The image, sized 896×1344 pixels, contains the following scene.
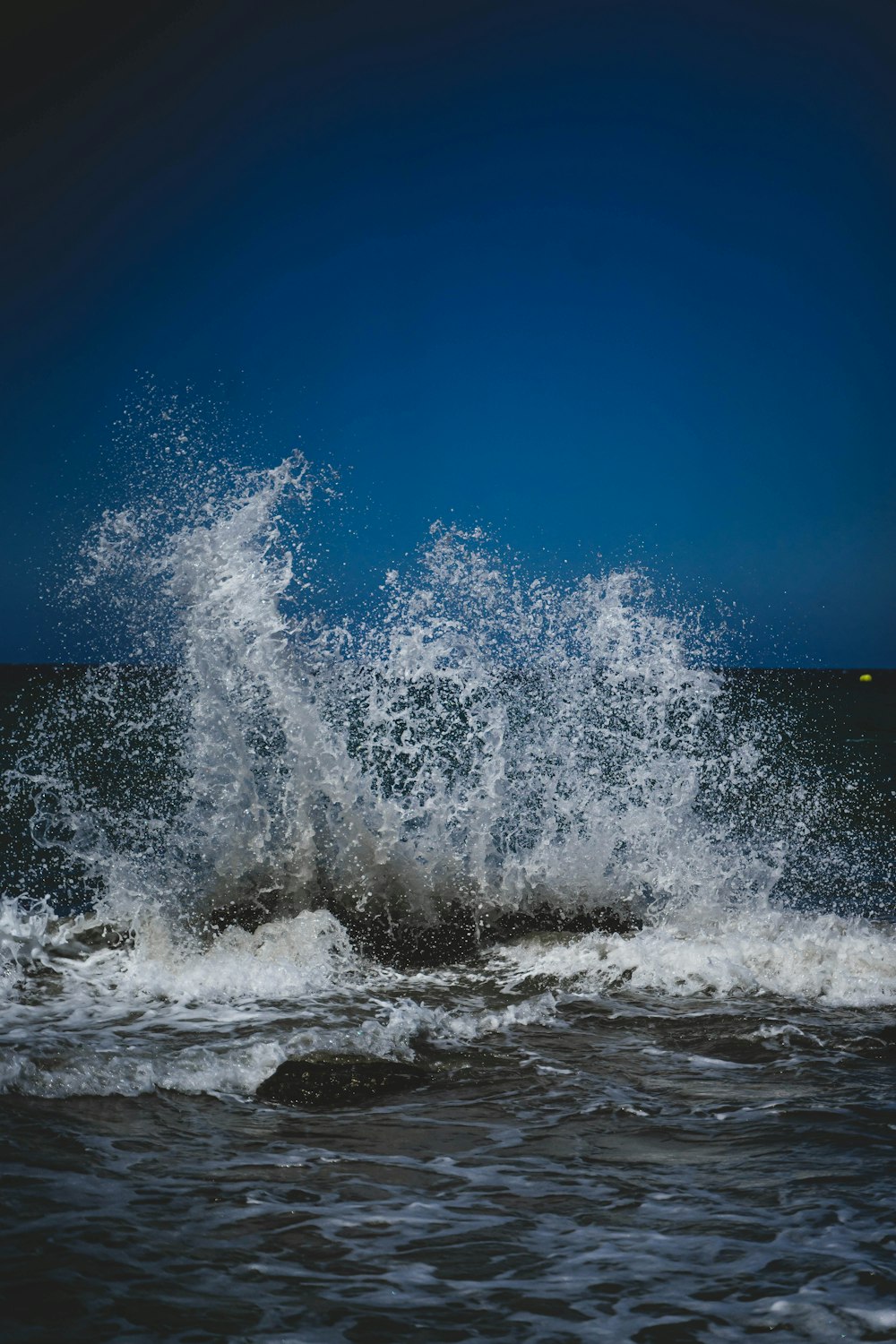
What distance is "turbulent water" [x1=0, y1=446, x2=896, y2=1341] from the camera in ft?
10.7

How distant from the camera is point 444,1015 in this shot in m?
6.13

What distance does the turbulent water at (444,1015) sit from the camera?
325 cm

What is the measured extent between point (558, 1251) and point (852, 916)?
668 cm

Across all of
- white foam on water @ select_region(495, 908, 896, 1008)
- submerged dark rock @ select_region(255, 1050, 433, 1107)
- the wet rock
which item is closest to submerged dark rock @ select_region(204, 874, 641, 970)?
the wet rock

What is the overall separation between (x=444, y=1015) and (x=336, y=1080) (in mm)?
1255

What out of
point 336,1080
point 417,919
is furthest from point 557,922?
point 336,1080

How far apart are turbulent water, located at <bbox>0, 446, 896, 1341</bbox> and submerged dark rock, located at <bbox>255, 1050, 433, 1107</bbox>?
0.35 feet

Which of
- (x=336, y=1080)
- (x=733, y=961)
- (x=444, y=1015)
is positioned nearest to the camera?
(x=336, y=1080)

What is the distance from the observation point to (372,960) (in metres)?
7.68

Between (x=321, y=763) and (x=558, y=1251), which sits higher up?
(x=321, y=763)

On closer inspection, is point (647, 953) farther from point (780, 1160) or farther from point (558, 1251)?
point (558, 1251)

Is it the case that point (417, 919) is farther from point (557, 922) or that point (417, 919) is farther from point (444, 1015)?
point (444, 1015)

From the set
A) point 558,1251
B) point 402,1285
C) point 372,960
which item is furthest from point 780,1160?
point 372,960

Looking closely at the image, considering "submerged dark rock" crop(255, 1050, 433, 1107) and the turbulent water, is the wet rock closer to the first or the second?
the turbulent water
